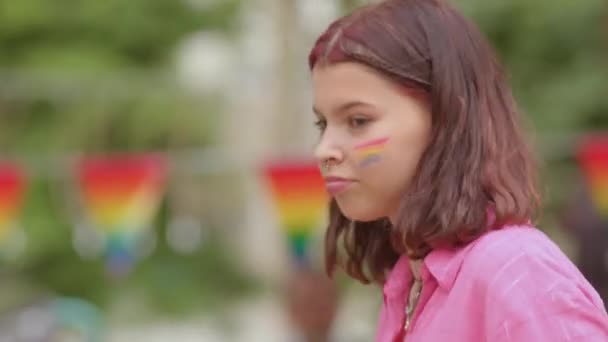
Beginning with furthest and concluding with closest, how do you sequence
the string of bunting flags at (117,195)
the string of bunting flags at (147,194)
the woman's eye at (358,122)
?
the string of bunting flags at (117,195)
the string of bunting flags at (147,194)
the woman's eye at (358,122)

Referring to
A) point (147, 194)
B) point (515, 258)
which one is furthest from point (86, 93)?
point (515, 258)

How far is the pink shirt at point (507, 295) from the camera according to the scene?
5.30 feet

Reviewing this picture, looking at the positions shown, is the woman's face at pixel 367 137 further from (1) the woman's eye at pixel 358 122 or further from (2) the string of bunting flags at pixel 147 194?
(2) the string of bunting flags at pixel 147 194

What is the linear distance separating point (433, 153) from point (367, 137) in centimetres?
9

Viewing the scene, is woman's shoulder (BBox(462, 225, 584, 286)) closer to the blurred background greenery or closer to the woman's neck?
the woman's neck

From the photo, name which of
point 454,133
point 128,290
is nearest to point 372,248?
point 454,133

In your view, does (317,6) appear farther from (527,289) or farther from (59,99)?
(527,289)

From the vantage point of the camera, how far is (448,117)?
5.90 feet

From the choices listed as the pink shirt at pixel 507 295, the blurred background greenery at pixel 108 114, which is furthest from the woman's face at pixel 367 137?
the blurred background greenery at pixel 108 114

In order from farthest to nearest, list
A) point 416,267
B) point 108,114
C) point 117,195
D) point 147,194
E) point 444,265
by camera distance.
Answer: point 108,114
point 147,194
point 117,195
point 416,267
point 444,265

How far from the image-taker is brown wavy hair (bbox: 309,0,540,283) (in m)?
1.78

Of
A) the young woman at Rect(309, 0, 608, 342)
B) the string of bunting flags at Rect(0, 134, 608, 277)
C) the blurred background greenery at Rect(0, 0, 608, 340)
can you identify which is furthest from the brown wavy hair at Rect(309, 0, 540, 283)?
the blurred background greenery at Rect(0, 0, 608, 340)

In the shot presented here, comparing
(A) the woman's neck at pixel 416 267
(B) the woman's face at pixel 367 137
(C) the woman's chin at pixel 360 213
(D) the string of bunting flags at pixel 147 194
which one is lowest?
(D) the string of bunting flags at pixel 147 194

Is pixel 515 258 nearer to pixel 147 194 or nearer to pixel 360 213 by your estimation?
pixel 360 213
